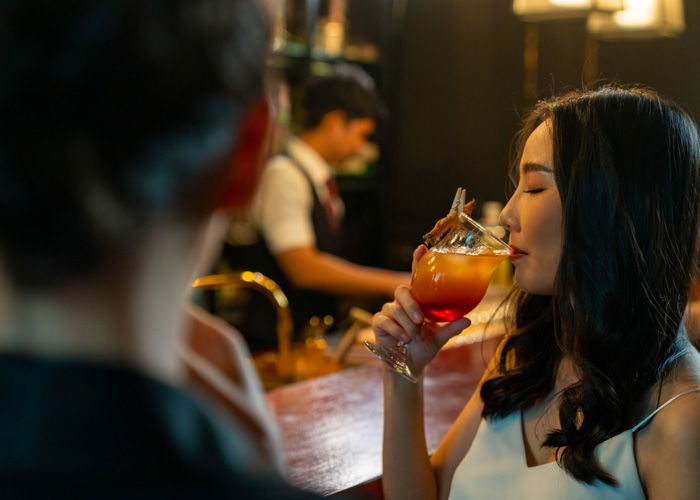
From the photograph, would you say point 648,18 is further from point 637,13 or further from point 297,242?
point 297,242

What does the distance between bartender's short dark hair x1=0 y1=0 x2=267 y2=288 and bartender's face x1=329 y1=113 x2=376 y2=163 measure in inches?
147

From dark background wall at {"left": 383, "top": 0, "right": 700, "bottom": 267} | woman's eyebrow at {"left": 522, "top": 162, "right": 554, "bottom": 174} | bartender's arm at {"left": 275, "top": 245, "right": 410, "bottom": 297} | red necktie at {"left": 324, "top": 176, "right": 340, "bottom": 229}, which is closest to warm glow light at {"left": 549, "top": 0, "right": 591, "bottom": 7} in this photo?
red necktie at {"left": 324, "top": 176, "right": 340, "bottom": 229}

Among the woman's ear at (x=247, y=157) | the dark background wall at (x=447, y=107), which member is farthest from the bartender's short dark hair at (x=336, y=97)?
the woman's ear at (x=247, y=157)

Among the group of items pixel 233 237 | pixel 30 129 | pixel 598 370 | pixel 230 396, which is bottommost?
pixel 233 237

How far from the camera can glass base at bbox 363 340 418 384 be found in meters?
1.71

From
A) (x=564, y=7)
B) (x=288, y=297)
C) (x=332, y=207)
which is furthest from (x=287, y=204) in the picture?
(x=564, y=7)

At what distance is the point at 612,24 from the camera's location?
450cm

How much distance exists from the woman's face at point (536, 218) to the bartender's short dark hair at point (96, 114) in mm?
1129

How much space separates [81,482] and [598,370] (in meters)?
1.27

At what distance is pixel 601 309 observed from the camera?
159 cm

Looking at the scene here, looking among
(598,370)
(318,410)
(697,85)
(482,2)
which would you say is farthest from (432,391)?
(482,2)

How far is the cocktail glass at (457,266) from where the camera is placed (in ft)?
5.41

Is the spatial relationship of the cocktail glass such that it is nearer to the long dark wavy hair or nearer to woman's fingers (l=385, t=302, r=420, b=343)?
woman's fingers (l=385, t=302, r=420, b=343)

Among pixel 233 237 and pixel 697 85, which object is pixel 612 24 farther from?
pixel 233 237
